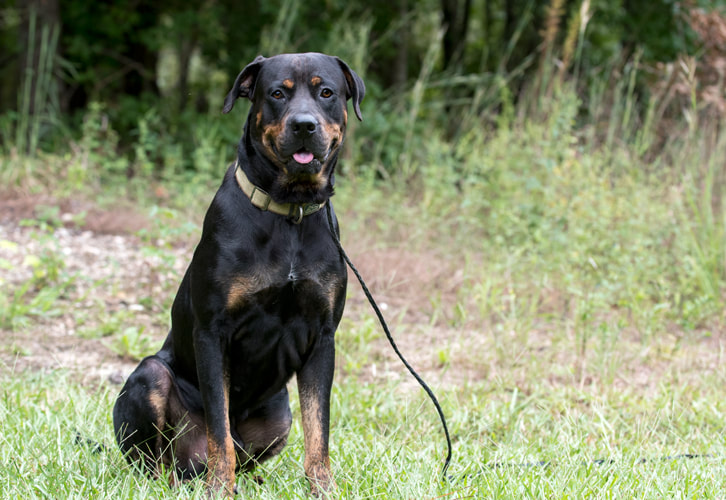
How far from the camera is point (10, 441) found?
116 inches

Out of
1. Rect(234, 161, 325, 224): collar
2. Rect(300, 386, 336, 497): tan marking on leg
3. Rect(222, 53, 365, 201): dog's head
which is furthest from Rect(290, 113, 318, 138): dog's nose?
Rect(300, 386, 336, 497): tan marking on leg

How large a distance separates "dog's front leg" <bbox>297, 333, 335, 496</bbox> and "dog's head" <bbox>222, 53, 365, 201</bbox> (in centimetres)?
60

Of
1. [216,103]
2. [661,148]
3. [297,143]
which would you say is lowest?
[216,103]

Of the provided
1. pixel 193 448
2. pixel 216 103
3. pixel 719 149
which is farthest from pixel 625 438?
pixel 216 103

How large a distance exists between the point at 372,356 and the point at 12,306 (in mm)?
2197

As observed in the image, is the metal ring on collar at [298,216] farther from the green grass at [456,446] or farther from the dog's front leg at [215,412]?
the green grass at [456,446]

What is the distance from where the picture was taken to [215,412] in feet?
8.56

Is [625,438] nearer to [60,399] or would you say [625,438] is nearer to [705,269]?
[705,269]

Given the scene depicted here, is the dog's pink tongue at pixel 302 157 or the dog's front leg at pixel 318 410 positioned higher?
the dog's pink tongue at pixel 302 157

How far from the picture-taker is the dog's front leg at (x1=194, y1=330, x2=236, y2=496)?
2602mm

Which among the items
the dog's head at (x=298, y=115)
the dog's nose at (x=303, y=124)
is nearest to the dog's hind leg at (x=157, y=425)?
the dog's head at (x=298, y=115)

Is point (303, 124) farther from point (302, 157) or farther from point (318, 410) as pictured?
point (318, 410)

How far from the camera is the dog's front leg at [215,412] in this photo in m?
2.60

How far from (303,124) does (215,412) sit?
1038 millimetres
